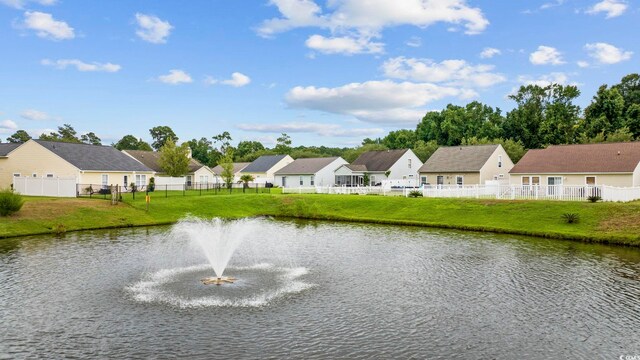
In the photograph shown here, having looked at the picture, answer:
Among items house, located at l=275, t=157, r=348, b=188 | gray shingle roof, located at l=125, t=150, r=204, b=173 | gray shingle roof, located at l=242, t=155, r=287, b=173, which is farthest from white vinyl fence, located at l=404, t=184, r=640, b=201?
gray shingle roof, located at l=242, t=155, r=287, b=173

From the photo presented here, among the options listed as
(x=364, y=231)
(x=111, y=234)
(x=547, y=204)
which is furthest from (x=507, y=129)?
(x=111, y=234)

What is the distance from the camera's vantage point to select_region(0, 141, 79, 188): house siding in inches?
2051

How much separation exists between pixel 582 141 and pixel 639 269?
181 feet

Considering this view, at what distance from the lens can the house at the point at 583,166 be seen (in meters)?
43.8

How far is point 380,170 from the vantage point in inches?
2874

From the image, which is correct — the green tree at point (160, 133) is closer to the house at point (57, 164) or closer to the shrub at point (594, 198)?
the house at point (57, 164)

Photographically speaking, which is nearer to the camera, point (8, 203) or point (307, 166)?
point (8, 203)

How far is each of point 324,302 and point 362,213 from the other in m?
28.2

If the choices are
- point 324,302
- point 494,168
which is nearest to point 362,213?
point 494,168

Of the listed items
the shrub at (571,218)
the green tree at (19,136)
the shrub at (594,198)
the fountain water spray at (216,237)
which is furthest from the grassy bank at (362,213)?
the green tree at (19,136)

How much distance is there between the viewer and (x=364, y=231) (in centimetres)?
3528

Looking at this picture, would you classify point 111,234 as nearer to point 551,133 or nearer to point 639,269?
point 639,269

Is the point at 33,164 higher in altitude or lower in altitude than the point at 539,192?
higher

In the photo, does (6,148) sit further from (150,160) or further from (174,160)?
(150,160)
